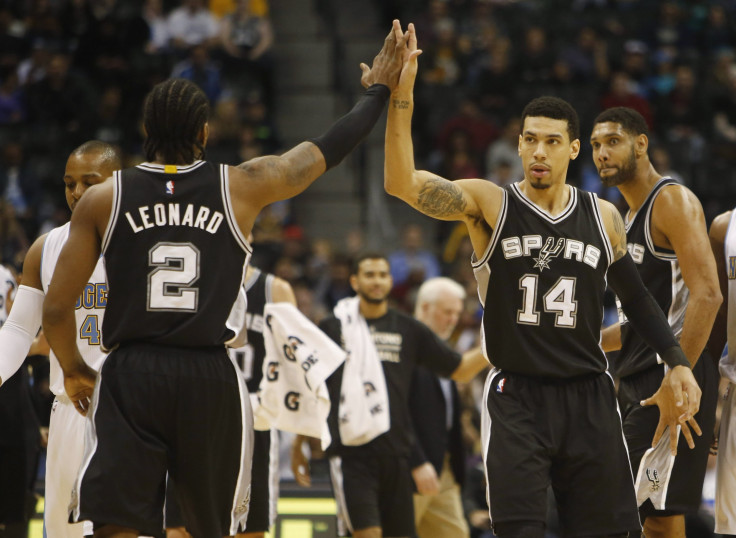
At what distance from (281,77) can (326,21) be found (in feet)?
4.51

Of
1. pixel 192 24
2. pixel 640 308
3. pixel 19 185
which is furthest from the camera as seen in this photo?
pixel 192 24

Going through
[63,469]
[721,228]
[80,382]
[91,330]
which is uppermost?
[721,228]

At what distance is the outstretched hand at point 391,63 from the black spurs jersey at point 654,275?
5.73 feet

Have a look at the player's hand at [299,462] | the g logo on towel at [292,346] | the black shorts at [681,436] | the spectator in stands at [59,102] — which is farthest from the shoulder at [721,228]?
the spectator in stands at [59,102]

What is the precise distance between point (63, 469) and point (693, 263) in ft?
11.3

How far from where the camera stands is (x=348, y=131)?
4.72 m

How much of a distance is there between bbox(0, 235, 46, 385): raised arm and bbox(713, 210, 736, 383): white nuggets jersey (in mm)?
3724

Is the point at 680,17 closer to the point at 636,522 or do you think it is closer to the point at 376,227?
the point at 376,227

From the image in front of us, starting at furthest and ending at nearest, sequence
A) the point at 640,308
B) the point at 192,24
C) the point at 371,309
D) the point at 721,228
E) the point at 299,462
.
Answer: the point at 192,24 → the point at 371,309 → the point at 299,462 → the point at 721,228 → the point at 640,308

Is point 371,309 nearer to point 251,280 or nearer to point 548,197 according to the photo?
point 251,280

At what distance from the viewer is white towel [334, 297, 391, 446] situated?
8094 millimetres

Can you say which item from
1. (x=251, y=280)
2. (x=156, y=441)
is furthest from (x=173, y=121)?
(x=251, y=280)

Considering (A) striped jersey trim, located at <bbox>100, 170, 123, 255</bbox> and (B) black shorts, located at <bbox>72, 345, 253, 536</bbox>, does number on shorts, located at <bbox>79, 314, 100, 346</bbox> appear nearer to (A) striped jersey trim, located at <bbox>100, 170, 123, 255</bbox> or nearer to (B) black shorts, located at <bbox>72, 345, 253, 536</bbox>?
(B) black shorts, located at <bbox>72, 345, 253, 536</bbox>

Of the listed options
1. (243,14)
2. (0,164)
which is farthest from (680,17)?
(0,164)
